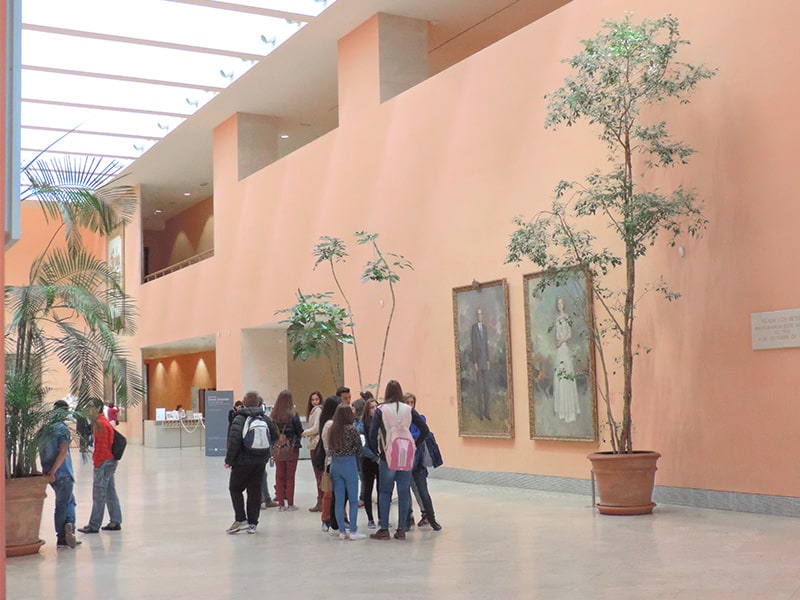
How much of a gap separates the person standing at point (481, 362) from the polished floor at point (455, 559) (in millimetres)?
A: 2956

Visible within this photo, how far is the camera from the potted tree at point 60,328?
1029 cm

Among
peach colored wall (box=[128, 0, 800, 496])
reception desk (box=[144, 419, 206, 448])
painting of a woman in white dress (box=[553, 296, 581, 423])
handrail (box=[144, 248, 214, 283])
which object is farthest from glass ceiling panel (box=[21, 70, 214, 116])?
painting of a woman in white dress (box=[553, 296, 581, 423])

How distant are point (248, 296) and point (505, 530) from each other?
16.3 metres

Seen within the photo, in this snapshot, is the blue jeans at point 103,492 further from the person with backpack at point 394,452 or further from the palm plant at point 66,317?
the person with backpack at point 394,452

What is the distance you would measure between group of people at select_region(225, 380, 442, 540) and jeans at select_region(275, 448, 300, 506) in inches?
68.8

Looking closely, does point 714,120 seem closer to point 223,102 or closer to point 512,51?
point 512,51

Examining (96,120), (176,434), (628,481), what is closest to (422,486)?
(628,481)

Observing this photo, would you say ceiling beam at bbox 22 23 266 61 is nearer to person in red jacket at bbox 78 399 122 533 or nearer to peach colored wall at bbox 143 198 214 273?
person in red jacket at bbox 78 399 122 533

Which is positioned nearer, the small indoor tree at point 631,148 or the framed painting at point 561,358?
the small indoor tree at point 631,148

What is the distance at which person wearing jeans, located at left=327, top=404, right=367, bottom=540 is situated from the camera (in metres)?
10.5

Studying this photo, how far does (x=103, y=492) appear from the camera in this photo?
38.7 feet

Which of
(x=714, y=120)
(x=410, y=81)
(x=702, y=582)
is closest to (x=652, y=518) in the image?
(x=702, y=582)

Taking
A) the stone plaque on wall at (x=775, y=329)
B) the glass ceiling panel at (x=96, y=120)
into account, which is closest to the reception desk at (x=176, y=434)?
the glass ceiling panel at (x=96, y=120)

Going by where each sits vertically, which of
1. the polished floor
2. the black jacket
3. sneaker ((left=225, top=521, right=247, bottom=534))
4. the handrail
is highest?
the handrail
